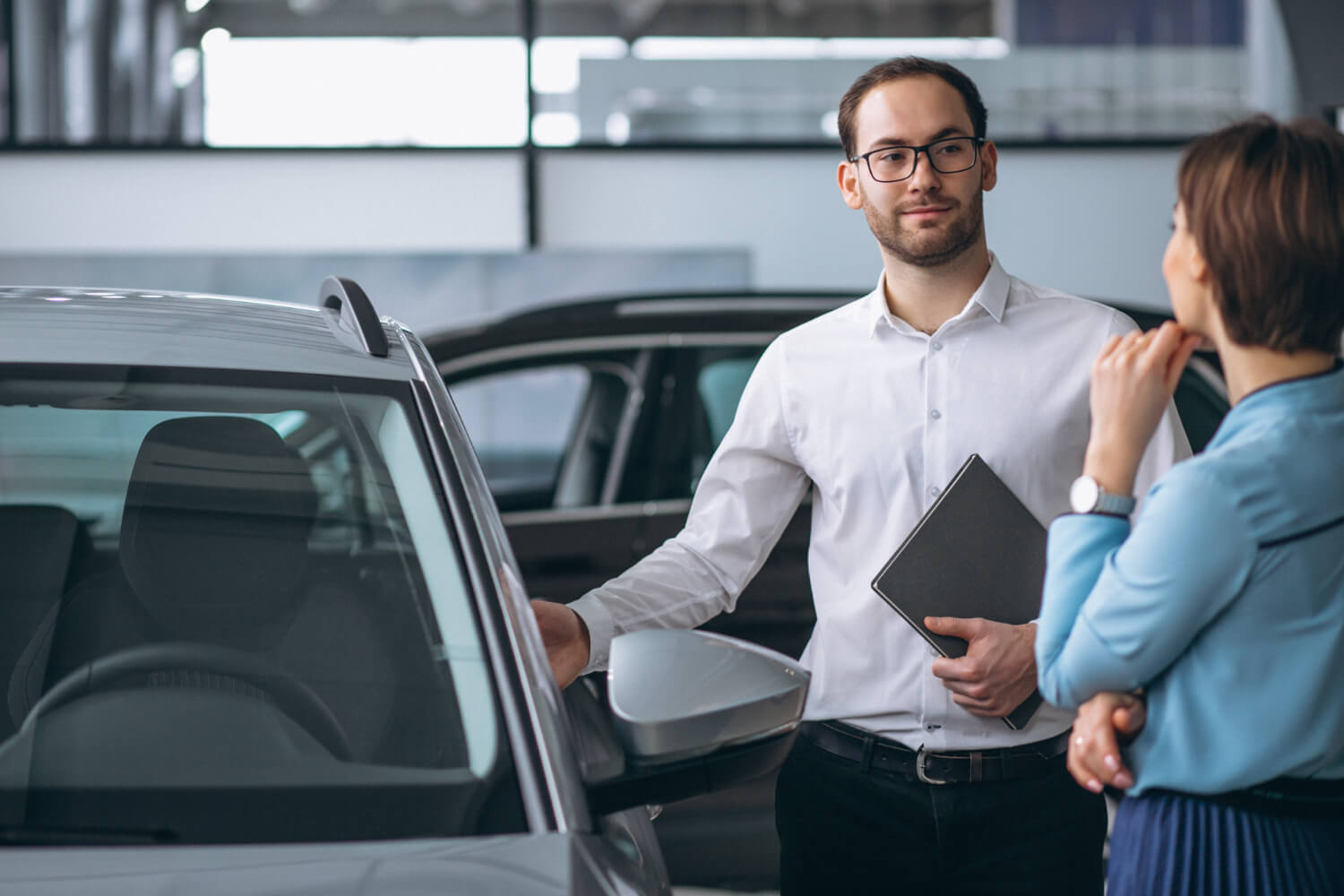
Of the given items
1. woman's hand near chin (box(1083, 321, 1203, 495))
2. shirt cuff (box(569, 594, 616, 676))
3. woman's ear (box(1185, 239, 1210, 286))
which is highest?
woman's ear (box(1185, 239, 1210, 286))

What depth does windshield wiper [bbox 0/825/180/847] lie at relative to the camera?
1225 mm

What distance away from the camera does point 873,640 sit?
1.91m

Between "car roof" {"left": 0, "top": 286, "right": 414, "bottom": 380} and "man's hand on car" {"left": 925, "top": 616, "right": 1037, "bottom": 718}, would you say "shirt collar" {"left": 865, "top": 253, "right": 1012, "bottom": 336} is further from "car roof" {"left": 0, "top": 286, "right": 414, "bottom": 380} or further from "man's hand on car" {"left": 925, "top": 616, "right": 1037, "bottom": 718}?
"car roof" {"left": 0, "top": 286, "right": 414, "bottom": 380}

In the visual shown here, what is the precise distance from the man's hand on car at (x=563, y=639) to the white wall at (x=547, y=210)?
4.97 m

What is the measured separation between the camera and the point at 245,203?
6699mm

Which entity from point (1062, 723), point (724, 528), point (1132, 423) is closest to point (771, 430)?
point (724, 528)

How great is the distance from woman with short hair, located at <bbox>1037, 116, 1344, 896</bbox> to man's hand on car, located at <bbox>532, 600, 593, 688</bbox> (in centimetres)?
74

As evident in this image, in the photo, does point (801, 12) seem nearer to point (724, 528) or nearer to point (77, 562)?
point (724, 528)

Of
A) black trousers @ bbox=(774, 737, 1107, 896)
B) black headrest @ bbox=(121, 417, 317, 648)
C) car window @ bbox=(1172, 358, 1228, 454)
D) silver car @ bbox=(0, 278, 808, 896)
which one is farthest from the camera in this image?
car window @ bbox=(1172, 358, 1228, 454)

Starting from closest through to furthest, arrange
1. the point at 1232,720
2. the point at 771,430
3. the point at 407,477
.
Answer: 1. the point at 1232,720
2. the point at 407,477
3. the point at 771,430

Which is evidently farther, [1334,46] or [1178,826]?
[1334,46]

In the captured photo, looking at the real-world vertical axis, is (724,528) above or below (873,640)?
above

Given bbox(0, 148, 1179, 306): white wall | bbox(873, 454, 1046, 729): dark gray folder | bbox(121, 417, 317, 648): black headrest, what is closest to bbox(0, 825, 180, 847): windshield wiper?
bbox(121, 417, 317, 648): black headrest

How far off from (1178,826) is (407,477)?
0.89 metres
